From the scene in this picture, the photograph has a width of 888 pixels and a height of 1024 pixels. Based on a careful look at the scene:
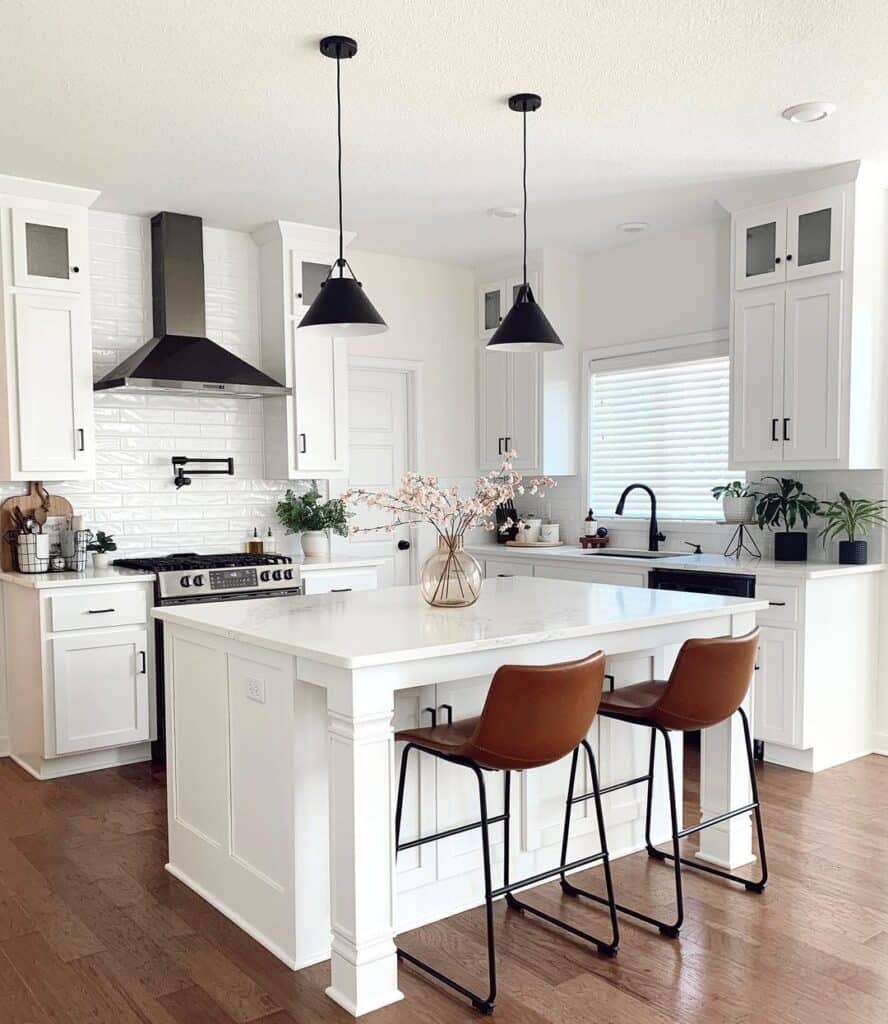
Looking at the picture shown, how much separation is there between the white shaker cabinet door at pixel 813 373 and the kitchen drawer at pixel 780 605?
0.67 meters

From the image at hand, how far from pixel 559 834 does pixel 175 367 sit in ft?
10.1

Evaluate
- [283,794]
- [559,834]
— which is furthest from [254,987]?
[559,834]

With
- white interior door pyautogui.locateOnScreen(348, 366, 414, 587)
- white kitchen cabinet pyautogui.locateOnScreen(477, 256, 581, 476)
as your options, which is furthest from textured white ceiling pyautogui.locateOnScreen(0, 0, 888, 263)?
white interior door pyautogui.locateOnScreen(348, 366, 414, 587)

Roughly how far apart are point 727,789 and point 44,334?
3788 millimetres

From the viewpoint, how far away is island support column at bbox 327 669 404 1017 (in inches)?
97.1

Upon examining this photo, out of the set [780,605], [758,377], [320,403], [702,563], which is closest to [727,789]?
[780,605]

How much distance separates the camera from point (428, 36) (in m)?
3.16

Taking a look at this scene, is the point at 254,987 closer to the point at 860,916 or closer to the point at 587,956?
the point at 587,956

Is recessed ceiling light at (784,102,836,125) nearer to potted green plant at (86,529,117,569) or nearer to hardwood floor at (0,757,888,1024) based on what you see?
hardwood floor at (0,757,888,1024)

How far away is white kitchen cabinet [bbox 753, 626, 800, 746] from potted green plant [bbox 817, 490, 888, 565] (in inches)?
22.3

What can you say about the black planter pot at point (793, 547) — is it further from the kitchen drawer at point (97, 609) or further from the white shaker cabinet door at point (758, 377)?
the kitchen drawer at point (97, 609)

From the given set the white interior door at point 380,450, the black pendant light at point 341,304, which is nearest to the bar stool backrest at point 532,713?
the black pendant light at point 341,304

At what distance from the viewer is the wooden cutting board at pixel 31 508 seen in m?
4.86

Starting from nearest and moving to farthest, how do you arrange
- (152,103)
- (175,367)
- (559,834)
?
(559,834)
(152,103)
(175,367)
